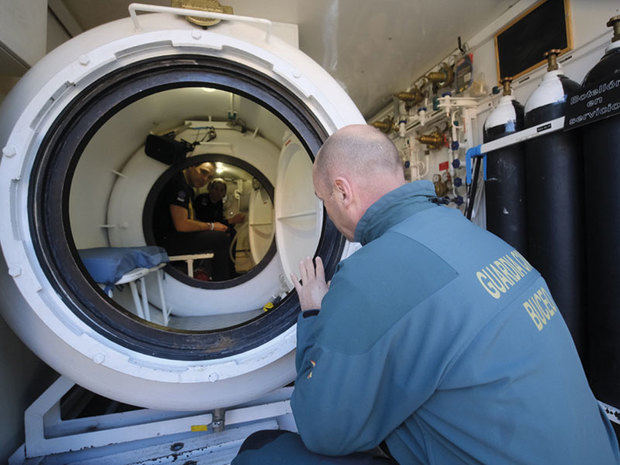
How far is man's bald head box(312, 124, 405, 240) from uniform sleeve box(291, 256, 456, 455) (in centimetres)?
23

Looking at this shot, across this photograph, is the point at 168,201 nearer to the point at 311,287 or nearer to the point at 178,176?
the point at 178,176

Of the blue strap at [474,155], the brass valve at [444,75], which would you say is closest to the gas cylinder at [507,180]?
the blue strap at [474,155]

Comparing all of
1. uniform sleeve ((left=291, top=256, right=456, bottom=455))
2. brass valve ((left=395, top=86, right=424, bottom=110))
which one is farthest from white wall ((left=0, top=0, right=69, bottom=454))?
brass valve ((left=395, top=86, right=424, bottom=110))

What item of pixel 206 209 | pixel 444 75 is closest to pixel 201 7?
pixel 444 75

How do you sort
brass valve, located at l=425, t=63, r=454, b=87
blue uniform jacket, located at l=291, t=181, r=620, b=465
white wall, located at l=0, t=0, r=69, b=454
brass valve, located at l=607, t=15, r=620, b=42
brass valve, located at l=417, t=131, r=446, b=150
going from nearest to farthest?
blue uniform jacket, located at l=291, t=181, r=620, b=465 < white wall, located at l=0, t=0, r=69, b=454 < brass valve, located at l=607, t=15, r=620, b=42 < brass valve, located at l=425, t=63, r=454, b=87 < brass valve, located at l=417, t=131, r=446, b=150

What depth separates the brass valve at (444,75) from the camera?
170 centimetres

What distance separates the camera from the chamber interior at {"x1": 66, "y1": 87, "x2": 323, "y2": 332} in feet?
5.22

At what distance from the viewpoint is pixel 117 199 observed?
1.76 meters

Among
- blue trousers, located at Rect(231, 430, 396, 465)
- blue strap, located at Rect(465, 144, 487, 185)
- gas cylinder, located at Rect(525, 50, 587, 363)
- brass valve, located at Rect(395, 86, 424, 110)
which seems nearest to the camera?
blue trousers, located at Rect(231, 430, 396, 465)

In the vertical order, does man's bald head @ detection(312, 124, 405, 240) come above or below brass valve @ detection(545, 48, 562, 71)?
below

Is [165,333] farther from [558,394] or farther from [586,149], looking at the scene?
[586,149]

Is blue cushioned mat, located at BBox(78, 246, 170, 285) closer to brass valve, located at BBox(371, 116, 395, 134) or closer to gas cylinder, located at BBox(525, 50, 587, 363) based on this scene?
gas cylinder, located at BBox(525, 50, 587, 363)

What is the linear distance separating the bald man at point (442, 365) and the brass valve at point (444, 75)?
155cm

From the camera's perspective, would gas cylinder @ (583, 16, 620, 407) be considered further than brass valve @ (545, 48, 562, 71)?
No
